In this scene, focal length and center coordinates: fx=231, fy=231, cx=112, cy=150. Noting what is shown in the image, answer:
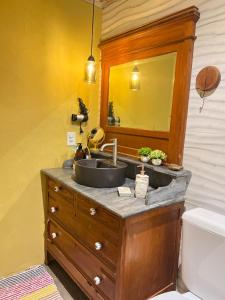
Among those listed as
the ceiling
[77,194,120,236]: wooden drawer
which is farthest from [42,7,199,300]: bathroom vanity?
the ceiling

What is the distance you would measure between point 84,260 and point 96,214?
395 mm

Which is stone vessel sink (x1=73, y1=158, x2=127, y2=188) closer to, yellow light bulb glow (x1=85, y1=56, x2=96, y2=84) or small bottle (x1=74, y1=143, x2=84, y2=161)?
small bottle (x1=74, y1=143, x2=84, y2=161)

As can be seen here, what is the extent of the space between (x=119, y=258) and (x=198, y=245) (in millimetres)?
413

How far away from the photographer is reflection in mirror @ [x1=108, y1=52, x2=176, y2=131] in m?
1.62

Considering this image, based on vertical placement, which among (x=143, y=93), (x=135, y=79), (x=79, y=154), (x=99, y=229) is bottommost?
(x=99, y=229)

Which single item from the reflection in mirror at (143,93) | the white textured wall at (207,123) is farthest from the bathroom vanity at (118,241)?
the reflection in mirror at (143,93)

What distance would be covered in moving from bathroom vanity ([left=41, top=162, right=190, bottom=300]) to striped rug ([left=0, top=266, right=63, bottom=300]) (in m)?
0.24

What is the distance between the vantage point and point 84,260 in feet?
5.03

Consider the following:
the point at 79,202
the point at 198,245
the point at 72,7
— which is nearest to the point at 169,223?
the point at 198,245

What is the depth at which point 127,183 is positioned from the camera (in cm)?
171

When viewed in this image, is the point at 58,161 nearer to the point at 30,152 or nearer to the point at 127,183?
the point at 30,152

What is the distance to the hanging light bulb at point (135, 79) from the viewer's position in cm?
184

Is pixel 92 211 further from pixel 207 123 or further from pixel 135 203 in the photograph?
pixel 207 123

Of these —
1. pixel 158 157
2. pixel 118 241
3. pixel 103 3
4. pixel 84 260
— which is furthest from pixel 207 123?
pixel 103 3
